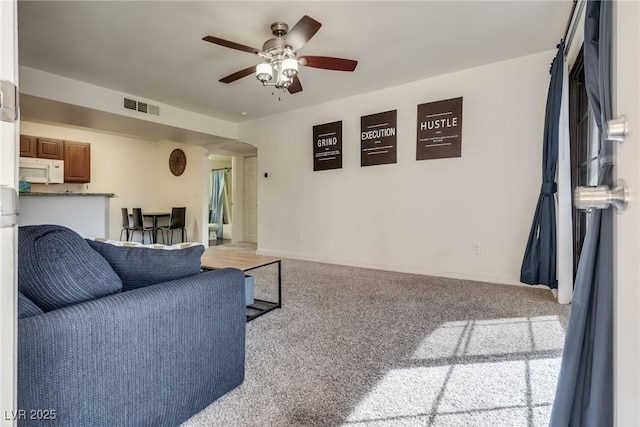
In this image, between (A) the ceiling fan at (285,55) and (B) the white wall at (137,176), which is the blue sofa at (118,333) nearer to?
(A) the ceiling fan at (285,55)

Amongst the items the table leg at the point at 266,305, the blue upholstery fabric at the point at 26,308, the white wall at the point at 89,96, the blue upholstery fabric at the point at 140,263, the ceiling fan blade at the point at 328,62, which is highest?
the white wall at the point at 89,96

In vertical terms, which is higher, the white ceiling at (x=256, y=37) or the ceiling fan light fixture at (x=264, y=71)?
the white ceiling at (x=256, y=37)

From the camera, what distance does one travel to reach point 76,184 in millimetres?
6387

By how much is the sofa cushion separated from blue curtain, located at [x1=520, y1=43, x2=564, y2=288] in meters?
3.54

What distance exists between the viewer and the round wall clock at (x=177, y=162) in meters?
6.97

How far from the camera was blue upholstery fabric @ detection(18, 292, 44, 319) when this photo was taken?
0.92m

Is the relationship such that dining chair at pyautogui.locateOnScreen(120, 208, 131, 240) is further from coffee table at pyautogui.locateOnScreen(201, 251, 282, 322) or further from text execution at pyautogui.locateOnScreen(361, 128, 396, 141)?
text execution at pyautogui.locateOnScreen(361, 128, 396, 141)

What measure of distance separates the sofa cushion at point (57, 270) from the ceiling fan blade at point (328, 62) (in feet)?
7.21

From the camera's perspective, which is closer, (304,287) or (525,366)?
(525,366)

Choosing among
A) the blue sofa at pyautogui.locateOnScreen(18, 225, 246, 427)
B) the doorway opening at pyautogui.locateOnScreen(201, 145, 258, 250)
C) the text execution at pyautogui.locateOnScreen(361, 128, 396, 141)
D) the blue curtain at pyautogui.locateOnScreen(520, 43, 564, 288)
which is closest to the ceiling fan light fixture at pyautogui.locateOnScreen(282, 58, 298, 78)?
the blue sofa at pyautogui.locateOnScreen(18, 225, 246, 427)

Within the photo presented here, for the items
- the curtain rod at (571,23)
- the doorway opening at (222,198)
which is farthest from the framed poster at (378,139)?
the doorway opening at (222,198)

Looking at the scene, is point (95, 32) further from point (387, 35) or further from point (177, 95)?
point (387, 35)
